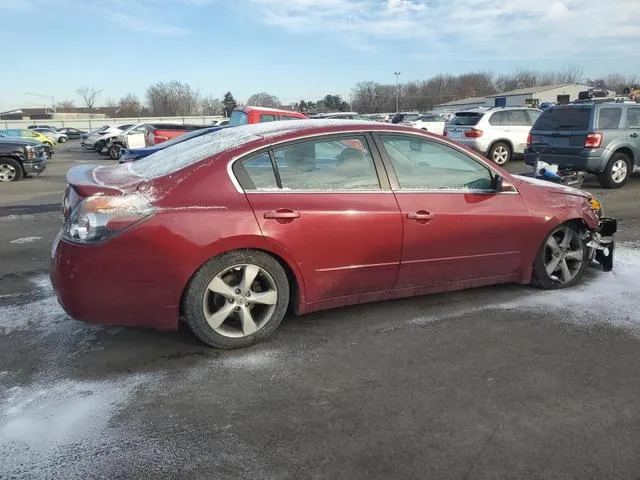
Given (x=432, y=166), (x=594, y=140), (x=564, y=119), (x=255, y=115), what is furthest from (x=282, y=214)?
(x=255, y=115)

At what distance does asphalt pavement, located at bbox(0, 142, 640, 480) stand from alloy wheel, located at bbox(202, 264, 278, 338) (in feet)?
0.64

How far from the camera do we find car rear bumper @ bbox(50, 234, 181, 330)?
3.29 metres

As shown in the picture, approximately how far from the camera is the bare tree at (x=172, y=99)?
11072 centimetres

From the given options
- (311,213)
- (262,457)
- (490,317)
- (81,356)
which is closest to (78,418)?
(81,356)

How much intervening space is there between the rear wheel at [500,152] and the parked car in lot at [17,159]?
12648 millimetres

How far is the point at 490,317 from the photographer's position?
13.9ft

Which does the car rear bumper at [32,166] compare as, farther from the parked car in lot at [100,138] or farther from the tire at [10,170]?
the parked car in lot at [100,138]

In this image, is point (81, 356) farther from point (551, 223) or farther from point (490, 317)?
point (551, 223)

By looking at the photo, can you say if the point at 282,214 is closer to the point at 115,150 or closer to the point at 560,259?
the point at 560,259

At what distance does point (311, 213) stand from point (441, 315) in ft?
4.68

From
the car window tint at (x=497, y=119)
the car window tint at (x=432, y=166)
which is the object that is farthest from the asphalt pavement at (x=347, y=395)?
the car window tint at (x=497, y=119)

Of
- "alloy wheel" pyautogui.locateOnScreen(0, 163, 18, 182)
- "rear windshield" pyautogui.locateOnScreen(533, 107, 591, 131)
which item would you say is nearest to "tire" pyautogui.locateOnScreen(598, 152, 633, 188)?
"rear windshield" pyautogui.locateOnScreen(533, 107, 591, 131)

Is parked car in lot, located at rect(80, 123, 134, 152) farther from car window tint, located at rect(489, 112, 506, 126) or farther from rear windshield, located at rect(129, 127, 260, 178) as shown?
rear windshield, located at rect(129, 127, 260, 178)

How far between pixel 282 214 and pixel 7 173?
1370 cm
